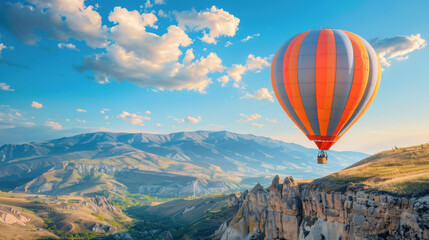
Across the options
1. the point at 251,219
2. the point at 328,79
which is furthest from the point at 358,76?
the point at 251,219

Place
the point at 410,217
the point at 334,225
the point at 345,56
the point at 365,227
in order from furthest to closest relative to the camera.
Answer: the point at 345,56 < the point at 334,225 < the point at 365,227 < the point at 410,217

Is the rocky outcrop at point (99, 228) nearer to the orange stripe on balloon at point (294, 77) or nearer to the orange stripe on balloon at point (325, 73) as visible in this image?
the orange stripe on balloon at point (294, 77)

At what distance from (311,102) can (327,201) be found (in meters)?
17.9

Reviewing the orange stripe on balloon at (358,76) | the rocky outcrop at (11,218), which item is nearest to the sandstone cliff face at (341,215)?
the orange stripe on balloon at (358,76)

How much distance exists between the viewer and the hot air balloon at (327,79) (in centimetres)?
4700

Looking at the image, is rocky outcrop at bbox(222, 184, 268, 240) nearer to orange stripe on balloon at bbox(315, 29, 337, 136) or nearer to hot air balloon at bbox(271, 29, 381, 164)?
hot air balloon at bbox(271, 29, 381, 164)

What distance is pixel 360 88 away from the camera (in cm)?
4725

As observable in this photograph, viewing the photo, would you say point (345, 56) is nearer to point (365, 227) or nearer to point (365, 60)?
point (365, 60)

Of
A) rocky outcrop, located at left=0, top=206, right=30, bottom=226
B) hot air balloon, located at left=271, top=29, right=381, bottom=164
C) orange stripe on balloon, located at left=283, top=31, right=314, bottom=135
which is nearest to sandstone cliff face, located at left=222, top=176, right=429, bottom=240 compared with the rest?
hot air balloon, located at left=271, top=29, right=381, bottom=164

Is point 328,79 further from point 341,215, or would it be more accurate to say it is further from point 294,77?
point 341,215

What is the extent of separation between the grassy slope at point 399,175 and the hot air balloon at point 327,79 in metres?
8.50

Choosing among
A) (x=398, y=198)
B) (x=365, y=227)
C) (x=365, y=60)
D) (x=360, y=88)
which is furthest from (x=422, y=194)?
(x=365, y=60)

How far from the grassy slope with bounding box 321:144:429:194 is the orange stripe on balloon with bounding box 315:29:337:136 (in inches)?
464

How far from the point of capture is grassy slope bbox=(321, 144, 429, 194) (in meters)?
32.6
